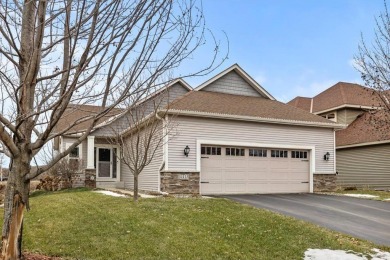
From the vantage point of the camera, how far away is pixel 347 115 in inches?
1107

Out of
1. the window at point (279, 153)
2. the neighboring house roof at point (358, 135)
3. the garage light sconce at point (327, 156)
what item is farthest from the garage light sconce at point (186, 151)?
the neighboring house roof at point (358, 135)

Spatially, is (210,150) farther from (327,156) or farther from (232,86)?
(327,156)

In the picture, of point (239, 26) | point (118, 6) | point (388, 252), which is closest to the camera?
point (118, 6)

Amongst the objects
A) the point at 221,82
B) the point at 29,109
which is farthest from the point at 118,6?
the point at 221,82

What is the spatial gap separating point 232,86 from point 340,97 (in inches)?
419

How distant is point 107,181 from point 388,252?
16.6m

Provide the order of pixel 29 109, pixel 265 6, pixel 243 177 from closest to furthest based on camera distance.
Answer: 1. pixel 29 109
2. pixel 265 6
3. pixel 243 177

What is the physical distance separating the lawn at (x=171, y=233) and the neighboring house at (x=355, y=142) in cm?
1224

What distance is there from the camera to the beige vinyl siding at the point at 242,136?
17.0m

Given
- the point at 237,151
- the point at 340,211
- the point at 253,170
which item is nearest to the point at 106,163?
the point at 237,151

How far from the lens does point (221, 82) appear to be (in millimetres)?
21938

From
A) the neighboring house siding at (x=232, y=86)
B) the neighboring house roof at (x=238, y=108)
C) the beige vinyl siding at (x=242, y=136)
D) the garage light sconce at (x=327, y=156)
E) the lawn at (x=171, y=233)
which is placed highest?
the neighboring house siding at (x=232, y=86)

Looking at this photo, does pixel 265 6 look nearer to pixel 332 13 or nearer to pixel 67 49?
pixel 332 13

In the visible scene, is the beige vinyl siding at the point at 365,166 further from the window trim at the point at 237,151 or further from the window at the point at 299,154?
the window trim at the point at 237,151
